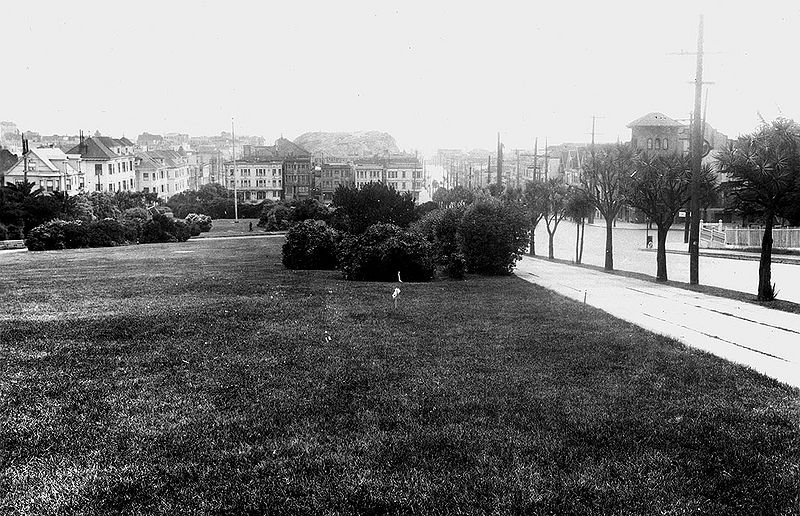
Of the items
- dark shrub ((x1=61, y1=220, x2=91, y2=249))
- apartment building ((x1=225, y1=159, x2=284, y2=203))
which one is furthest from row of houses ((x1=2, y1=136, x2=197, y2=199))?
dark shrub ((x1=61, y1=220, x2=91, y2=249))

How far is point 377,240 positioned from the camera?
20688 mm

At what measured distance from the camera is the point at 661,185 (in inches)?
1069

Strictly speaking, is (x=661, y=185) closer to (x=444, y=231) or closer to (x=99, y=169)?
(x=444, y=231)

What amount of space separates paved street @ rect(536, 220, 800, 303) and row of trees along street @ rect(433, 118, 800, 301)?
2.20m

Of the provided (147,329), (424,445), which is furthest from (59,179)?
(424,445)

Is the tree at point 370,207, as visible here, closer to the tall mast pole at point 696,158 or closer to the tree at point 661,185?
the tree at point 661,185

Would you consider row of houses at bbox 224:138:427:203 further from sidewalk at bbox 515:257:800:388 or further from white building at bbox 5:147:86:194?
sidewalk at bbox 515:257:800:388

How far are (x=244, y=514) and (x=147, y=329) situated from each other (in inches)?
242

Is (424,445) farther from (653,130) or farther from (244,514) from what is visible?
(653,130)

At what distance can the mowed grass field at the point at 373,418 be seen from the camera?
211 inches

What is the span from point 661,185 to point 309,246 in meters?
13.5

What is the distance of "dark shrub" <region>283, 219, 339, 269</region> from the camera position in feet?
77.7

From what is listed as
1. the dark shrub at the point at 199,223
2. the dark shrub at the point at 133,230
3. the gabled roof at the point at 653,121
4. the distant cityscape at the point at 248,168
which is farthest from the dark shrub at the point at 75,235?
the gabled roof at the point at 653,121

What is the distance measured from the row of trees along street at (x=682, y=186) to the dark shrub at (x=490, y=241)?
2.23m
